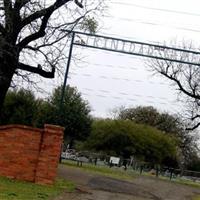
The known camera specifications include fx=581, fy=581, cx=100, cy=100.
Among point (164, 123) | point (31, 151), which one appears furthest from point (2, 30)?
point (164, 123)

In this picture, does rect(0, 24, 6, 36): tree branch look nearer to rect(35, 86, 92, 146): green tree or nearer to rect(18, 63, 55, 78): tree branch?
rect(18, 63, 55, 78): tree branch

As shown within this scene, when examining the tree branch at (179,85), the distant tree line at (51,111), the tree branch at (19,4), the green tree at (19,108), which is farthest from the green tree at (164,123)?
the tree branch at (19,4)

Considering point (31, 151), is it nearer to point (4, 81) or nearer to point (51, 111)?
point (4, 81)

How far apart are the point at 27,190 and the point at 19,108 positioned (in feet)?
55.0

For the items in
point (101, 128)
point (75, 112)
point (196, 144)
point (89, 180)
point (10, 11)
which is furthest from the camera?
point (196, 144)

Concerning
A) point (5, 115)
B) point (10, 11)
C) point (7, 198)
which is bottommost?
point (7, 198)

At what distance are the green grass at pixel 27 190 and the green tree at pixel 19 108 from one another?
42.2 feet

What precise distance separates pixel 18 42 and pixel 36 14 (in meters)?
1.25

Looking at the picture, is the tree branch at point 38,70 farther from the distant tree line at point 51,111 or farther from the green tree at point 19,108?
the green tree at point 19,108

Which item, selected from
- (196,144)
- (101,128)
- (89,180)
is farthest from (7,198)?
(196,144)

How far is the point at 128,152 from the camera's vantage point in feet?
228

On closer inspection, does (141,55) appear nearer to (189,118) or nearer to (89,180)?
(89,180)

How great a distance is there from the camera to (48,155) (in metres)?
18.7

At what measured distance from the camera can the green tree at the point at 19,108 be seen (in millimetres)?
32125
